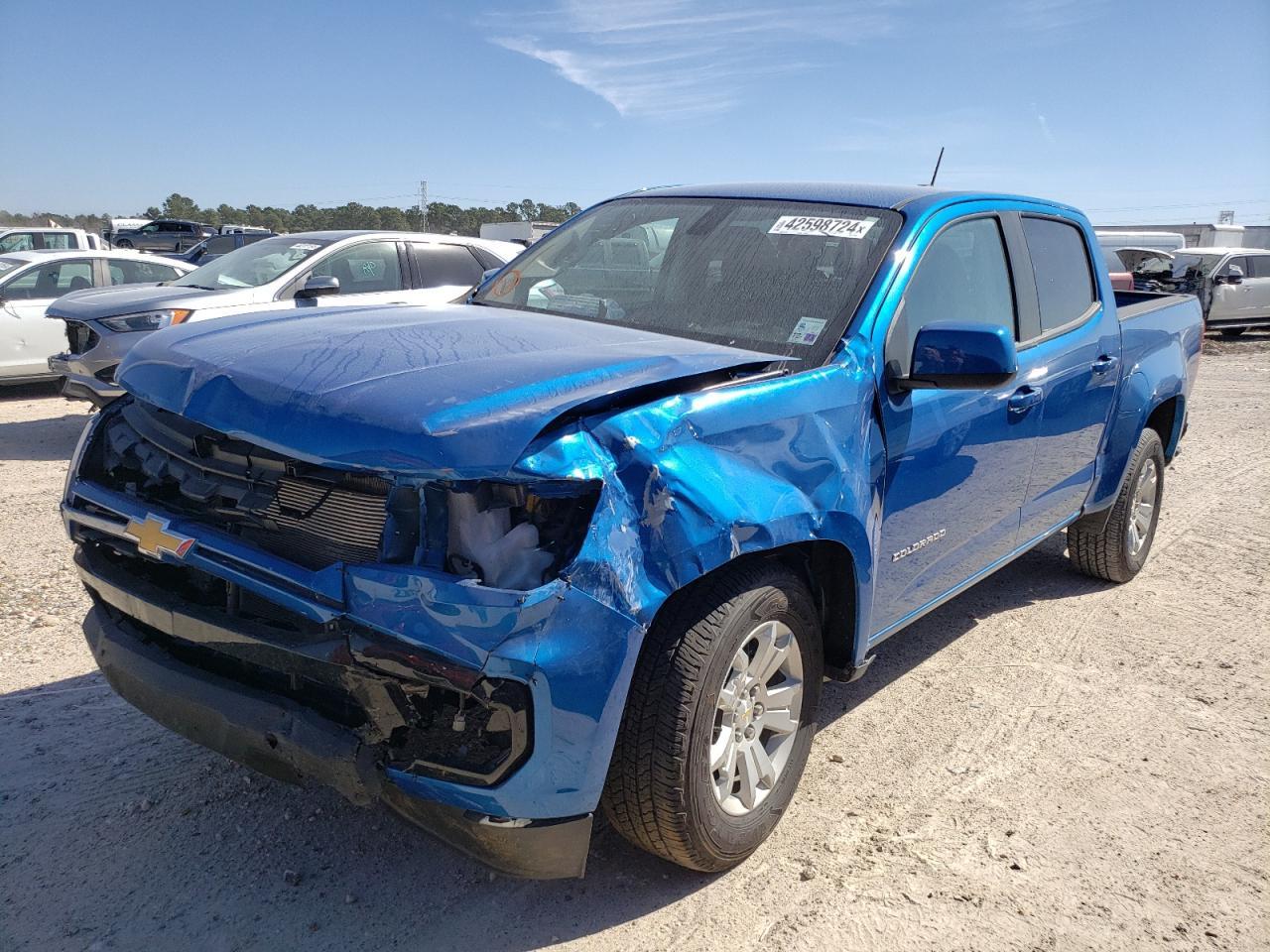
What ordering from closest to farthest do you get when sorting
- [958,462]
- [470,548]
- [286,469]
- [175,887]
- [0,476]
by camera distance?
[470,548], [286,469], [175,887], [958,462], [0,476]

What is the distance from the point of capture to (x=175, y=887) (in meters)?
2.60

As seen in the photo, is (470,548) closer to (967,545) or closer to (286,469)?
(286,469)

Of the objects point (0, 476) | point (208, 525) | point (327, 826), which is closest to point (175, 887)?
point (327, 826)

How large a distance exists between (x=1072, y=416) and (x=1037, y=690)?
45.2 inches

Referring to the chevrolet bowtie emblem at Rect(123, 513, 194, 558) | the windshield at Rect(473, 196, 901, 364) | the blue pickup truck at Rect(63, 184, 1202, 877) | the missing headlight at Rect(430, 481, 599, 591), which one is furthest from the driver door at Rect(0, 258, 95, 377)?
the missing headlight at Rect(430, 481, 599, 591)

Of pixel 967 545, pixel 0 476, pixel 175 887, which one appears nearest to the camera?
pixel 175 887

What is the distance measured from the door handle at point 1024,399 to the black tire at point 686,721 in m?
1.46

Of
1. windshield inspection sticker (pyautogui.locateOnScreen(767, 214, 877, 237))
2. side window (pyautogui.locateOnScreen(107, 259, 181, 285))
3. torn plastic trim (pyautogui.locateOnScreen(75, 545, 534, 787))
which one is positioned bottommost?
torn plastic trim (pyautogui.locateOnScreen(75, 545, 534, 787))

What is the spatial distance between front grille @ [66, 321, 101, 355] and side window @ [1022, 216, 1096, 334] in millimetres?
6654

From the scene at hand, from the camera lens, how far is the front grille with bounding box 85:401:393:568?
2195 mm

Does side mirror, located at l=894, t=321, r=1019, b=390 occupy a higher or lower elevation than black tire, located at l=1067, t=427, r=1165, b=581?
higher

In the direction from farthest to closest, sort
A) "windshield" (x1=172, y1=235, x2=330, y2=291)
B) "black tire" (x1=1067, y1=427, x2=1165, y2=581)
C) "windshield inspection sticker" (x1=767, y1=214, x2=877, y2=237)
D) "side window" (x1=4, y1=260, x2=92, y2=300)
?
"side window" (x1=4, y1=260, x2=92, y2=300) < "windshield" (x1=172, y1=235, x2=330, y2=291) < "black tire" (x1=1067, y1=427, x2=1165, y2=581) < "windshield inspection sticker" (x1=767, y1=214, x2=877, y2=237)

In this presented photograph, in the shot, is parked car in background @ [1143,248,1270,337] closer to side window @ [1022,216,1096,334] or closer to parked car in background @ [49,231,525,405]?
parked car in background @ [49,231,525,405]

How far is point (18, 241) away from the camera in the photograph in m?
17.7
